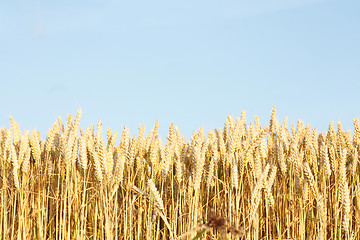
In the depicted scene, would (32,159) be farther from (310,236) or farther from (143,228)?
(310,236)

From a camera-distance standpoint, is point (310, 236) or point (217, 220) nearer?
point (217, 220)

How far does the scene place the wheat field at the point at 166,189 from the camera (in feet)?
8.43

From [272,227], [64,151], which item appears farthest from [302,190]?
[64,151]

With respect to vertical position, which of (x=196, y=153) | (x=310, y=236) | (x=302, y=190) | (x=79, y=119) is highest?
(x=79, y=119)

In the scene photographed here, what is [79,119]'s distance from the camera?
10.4ft

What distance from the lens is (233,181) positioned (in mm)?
2506

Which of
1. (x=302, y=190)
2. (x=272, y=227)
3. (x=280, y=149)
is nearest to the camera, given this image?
(x=302, y=190)

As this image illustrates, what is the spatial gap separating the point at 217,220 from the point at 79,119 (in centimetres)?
210

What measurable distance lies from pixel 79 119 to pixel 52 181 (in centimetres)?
58

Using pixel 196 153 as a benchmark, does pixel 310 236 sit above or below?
below

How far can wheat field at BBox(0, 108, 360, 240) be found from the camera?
257 centimetres

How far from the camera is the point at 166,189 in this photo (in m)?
3.34

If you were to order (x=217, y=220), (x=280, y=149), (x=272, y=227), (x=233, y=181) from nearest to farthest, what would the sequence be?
1. (x=217, y=220)
2. (x=233, y=181)
3. (x=280, y=149)
4. (x=272, y=227)

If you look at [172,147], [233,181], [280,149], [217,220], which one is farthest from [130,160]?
[217,220]
